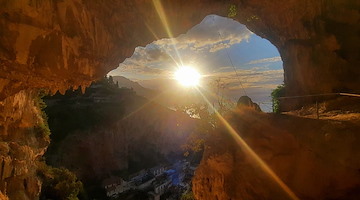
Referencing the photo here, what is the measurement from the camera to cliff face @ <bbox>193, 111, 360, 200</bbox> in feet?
29.2

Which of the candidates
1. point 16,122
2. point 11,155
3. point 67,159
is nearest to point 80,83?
point 16,122

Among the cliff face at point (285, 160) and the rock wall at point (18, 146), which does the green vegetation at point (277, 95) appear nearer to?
the cliff face at point (285, 160)

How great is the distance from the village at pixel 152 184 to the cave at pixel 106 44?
2893cm

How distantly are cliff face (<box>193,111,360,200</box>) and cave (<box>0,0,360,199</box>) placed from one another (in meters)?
0.19

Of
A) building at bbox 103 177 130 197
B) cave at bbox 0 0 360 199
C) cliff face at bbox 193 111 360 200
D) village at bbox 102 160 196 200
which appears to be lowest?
village at bbox 102 160 196 200

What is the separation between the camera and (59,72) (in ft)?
42.5

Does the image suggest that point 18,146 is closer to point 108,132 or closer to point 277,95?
point 277,95

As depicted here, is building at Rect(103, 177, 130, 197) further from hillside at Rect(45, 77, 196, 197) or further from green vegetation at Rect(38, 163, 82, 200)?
green vegetation at Rect(38, 163, 82, 200)

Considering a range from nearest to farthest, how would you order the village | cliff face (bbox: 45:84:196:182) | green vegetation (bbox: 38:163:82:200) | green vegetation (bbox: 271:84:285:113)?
green vegetation (bbox: 271:84:285:113), green vegetation (bbox: 38:163:82:200), the village, cliff face (bbox: 45:84:196:182)

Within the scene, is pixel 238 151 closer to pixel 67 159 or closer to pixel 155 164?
pixel 67 159

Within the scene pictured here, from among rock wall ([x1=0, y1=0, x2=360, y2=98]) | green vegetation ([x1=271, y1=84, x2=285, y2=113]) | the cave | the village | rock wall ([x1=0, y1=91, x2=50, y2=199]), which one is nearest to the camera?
rock wall ([x1=0, y1=0, x2=360, y2=98])

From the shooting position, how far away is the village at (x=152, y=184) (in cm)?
4966

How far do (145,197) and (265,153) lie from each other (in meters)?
43.5

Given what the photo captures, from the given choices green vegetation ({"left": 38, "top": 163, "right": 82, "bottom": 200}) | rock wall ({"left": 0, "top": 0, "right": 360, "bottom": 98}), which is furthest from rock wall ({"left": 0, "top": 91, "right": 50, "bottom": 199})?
green vegetation ({"left": 38, "top": 163, "right": 82, "bottom": 200})
